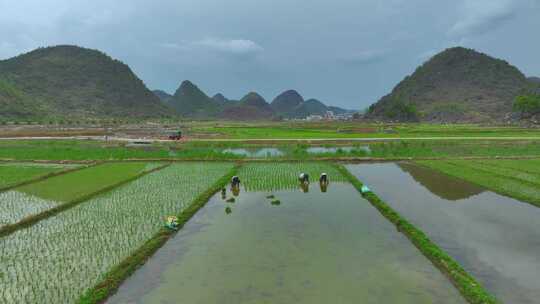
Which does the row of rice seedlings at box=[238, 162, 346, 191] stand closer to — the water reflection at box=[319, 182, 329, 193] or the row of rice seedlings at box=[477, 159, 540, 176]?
the water reflection at box=[319, 182, 329, 193]

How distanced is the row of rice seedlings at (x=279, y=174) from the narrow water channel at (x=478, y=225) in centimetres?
284

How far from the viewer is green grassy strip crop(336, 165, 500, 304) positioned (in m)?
5.99

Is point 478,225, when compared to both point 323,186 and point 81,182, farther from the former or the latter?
point 81,182

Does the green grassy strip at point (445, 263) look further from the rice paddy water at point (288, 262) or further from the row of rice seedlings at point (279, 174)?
the row of rice seedlings at point (279, 174)

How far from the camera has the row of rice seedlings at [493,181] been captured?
1350 centimetres

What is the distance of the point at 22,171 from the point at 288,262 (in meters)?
20.2

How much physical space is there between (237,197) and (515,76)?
16721cm

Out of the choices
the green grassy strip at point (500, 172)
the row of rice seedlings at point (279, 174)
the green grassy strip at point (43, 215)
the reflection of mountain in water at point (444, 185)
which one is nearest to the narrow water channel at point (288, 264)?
the row of rice seedlings at point (279, 174)

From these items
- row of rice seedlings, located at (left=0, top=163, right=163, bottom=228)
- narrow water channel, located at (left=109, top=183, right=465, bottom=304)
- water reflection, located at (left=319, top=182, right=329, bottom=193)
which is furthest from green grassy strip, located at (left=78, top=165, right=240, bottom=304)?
water reflection, located at (left=319, top=182, right=329, bottom=193)

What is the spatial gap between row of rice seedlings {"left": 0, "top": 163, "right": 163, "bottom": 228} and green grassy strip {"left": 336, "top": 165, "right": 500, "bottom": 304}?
→ 44.6 ft

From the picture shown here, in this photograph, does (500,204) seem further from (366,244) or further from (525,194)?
(366,244)

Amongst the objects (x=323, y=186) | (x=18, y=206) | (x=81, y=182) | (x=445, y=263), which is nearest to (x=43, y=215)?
(x=18, y=206)

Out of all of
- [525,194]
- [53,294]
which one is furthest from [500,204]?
[53,294]

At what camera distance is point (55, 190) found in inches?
587
